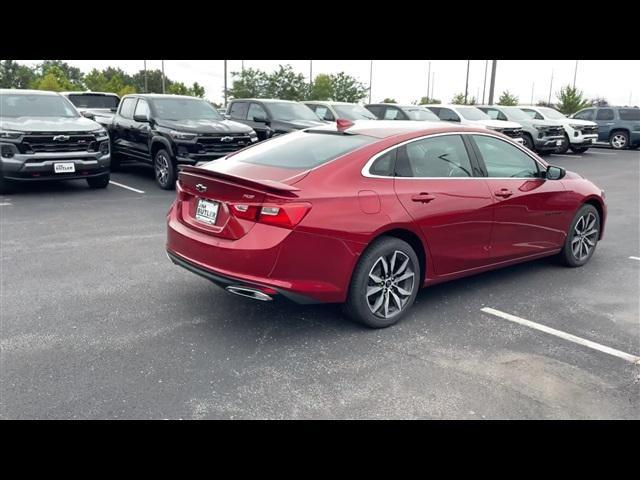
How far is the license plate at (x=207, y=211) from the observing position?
4.33 metres

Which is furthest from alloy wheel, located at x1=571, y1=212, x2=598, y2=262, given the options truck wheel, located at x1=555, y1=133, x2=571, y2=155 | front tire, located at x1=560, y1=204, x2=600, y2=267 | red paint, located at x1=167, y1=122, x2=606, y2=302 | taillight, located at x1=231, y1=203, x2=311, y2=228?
truck wheel, located at x1=555, y1=133, x2=571, y2=155

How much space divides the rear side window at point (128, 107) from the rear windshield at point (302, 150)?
799 cm

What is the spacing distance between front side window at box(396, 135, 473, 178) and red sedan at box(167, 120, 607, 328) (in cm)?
1

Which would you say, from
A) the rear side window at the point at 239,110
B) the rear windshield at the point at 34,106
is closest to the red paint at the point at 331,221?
the rear windshield at the point at 34,106

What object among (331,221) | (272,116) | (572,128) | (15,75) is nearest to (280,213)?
(331,221)

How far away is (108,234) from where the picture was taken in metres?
7.41

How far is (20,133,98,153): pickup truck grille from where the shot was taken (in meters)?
9.56

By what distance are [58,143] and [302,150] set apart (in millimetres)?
6547

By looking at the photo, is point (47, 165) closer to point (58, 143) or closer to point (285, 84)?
point (58, 143)

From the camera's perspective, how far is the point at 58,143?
385 inches

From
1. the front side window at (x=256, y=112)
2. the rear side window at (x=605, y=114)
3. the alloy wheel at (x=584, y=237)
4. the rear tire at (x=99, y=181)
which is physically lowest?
the rear tire at (x=99, y=181)

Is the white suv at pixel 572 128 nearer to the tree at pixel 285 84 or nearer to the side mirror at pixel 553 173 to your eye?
the side mirror at pixel 553 173

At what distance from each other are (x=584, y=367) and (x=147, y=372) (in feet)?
9.49

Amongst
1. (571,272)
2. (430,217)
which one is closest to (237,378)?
(430,217)
